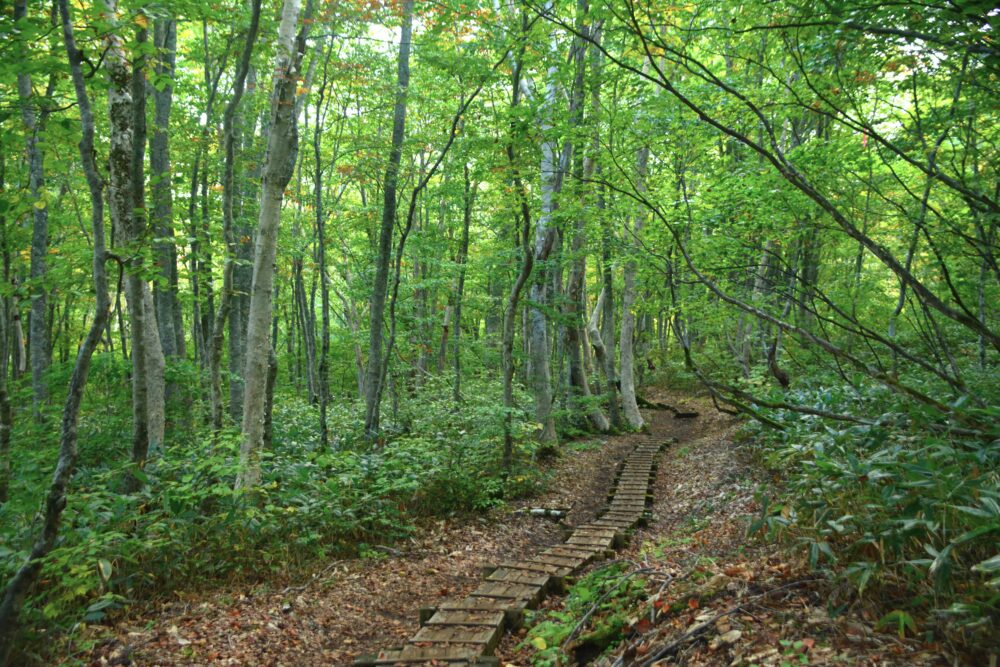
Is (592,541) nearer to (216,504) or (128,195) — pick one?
(216,504)

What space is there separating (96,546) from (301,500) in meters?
2.05

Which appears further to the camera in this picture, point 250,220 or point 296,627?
point 250,220

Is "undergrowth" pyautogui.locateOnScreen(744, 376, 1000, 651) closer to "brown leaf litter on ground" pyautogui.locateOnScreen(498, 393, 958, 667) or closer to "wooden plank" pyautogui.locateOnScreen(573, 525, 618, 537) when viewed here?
"brown leaf litter on ground" pyautogui.locateOnScreen(498, 393, 958, 667)

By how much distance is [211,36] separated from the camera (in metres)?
12.4

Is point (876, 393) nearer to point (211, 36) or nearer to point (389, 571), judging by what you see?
point (389, 571)

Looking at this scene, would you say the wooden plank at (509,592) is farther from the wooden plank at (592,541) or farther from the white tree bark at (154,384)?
the white tree bark at (154,384)

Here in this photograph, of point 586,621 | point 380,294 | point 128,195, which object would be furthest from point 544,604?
point 380,294

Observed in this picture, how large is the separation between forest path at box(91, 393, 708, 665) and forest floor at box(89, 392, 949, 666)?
1cm

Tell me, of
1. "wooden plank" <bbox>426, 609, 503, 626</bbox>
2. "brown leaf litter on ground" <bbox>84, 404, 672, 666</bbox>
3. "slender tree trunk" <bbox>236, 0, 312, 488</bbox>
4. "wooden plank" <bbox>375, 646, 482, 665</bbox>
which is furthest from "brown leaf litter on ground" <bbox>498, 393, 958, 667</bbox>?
"slender tree trunk" <bbox>236, 0, 312, 488</bbox>

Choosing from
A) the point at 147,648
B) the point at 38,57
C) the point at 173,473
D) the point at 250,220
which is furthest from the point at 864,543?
the point at 250,220

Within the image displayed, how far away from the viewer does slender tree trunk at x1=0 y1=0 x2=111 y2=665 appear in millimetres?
3352

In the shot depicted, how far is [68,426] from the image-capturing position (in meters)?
3.60

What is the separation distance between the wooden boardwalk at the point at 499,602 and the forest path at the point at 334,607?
45cm

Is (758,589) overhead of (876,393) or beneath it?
beneath
